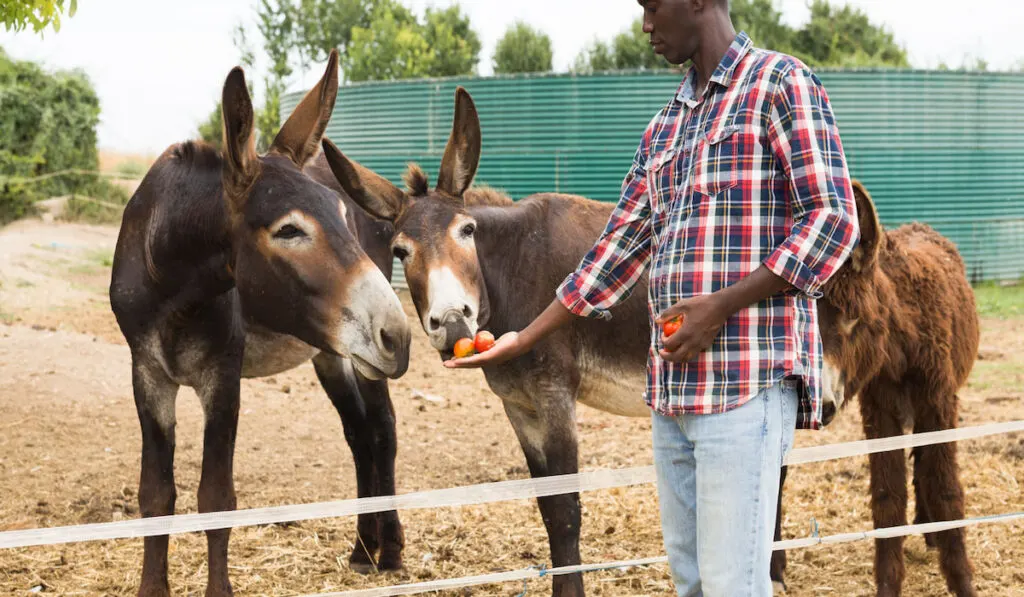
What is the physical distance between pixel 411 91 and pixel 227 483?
1244 centimetres

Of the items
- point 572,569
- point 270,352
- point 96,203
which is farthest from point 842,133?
point 96,203

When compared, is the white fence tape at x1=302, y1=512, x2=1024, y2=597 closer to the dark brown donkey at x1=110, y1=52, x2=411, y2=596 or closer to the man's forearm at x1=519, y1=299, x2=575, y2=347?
the dark brown donkey at x1=110, y1=52, x2=411, y2=596

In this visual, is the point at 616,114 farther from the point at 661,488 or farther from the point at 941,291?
the point at 661,488

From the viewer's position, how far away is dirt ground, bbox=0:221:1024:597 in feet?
16.2

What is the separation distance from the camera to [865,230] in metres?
3.53

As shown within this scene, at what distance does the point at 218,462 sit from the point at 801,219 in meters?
2.67

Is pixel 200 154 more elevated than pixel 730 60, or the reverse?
pixel 730 60

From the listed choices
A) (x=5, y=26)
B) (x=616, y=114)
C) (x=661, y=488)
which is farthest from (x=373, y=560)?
(x=616, y=114)

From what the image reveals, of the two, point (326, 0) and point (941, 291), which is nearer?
point (941, 291)

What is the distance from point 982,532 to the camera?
531 centimetres

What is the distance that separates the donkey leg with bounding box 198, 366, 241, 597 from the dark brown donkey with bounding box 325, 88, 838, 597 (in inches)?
34.7

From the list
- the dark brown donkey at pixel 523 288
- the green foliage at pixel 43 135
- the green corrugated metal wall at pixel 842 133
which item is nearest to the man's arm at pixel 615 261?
the dark brown donkey at pixel 523 288

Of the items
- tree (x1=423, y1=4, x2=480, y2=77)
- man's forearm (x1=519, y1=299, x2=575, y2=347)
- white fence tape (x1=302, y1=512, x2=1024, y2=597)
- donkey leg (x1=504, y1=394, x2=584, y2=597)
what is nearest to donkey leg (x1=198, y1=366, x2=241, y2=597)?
white fence tape (x1=302, y1=512, x2=1024, y2=597)

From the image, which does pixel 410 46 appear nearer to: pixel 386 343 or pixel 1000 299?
pixel 1000 299
